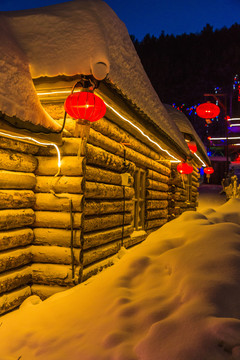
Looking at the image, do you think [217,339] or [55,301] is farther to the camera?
[55,301]

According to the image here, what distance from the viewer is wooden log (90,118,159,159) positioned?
Answer: 510 centimetres

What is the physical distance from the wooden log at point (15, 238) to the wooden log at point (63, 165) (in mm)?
868

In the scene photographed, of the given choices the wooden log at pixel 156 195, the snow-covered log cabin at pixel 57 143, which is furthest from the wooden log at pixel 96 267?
the wooden log at pixel 156 195

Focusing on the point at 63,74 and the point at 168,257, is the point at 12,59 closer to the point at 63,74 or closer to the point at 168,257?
the point at 63,74

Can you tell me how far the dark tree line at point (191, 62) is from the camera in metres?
46.2

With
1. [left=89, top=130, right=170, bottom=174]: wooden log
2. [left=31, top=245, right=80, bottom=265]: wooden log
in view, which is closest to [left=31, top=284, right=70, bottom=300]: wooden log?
[left=31, top=245, right=80, bottom=265]: wooden log

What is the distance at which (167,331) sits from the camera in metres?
2.53

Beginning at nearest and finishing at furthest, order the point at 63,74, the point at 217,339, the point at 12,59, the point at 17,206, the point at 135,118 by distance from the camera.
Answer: the point at 217,339, the point at 12,59, the point at 63,74, the point at 17,206, the point at 135,118

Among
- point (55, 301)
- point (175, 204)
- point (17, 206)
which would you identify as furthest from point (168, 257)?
point (175, 204)

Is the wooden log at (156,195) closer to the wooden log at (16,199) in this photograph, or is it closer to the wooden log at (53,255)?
the wooden log at (53,255)

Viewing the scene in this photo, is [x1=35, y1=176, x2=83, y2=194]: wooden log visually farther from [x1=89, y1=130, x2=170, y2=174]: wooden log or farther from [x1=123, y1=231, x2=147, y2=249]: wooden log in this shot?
[x1=123, y1=231, x2=147, y2=249]: wooden log

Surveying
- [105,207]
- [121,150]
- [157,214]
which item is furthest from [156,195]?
[105,207]

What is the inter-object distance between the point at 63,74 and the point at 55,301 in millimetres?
2752

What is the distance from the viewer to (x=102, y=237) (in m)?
5.18
